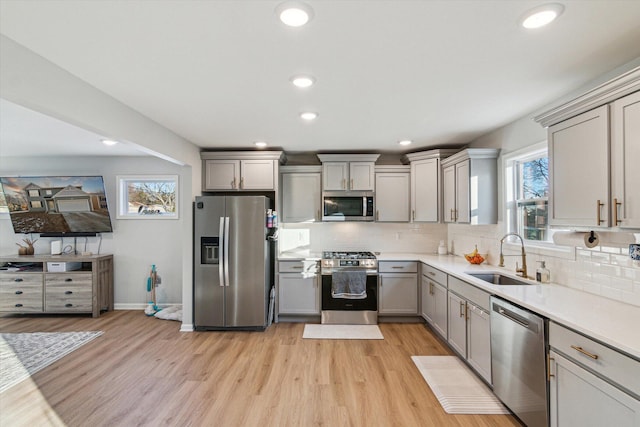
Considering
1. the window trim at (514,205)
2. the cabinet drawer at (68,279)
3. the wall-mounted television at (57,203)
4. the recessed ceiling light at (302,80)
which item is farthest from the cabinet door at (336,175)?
the cabinet drawer at (68,279)

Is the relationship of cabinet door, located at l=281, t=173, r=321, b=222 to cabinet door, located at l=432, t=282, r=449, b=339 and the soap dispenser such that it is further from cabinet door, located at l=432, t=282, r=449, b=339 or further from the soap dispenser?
the soap dispenser

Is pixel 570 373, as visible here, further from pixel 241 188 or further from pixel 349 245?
pixel 241 188

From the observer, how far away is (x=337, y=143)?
4105 mm

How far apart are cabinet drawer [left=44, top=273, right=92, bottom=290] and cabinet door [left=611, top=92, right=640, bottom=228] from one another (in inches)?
232

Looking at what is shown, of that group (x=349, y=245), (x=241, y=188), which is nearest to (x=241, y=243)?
(x=241, y=188)

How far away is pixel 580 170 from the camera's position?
1.93m

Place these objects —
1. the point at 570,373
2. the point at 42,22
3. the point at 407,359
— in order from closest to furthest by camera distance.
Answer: the point at 42,22 → the point at 570,373 → the point at 407,359

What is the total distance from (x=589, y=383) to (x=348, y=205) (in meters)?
3.25

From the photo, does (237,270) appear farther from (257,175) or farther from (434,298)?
(434,298)

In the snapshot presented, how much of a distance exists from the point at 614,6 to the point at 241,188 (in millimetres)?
3879

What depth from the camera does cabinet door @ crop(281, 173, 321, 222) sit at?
4531 mm

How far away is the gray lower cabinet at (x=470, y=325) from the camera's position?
2.55 metres

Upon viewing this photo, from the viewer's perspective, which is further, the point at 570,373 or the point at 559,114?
the point at 559,114

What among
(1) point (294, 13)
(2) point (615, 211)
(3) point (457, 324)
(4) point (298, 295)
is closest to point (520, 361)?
(3) point (457, 324)
